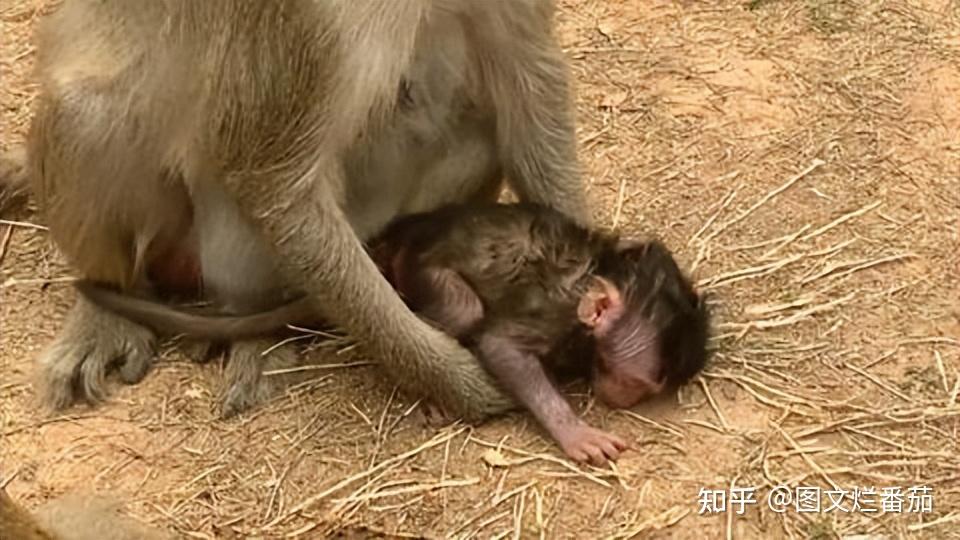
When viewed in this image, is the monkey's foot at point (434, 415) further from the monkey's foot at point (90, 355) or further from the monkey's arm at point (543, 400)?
the monkey's foot at point (90, 355)

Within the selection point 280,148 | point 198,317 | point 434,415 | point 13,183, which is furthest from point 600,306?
point 13,183

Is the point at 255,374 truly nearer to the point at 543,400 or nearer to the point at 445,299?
the point at 445,299

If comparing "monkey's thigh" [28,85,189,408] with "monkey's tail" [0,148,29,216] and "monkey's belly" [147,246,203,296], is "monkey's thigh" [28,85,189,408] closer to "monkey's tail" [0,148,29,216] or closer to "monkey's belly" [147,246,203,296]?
"monkey's belly" [147,246,203,296]

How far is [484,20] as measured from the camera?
14.6ft

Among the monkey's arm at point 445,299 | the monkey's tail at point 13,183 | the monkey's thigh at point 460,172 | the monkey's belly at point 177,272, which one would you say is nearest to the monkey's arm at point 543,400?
the monkey's arm at point 445,299

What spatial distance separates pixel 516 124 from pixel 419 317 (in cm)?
64

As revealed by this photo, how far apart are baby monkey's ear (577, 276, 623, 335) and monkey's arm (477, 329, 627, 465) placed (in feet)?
0.60

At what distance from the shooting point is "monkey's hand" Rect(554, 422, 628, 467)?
4285mm

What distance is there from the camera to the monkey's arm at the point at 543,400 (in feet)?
14.1

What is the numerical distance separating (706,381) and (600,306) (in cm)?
45

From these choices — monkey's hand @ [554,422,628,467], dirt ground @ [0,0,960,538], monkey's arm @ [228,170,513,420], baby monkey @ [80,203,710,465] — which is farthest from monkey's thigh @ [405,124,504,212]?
monkey's hand @ [554,422,628,467]

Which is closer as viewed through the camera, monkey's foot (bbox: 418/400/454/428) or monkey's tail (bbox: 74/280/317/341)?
monkey's foot (bbox: 418/400/454/428)

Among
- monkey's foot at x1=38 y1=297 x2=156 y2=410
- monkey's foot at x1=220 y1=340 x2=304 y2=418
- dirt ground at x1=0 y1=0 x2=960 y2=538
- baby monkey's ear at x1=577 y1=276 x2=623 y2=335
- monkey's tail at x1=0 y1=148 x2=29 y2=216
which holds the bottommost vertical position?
dirt ground at x1=0 y1=0 x2=960 y2=538

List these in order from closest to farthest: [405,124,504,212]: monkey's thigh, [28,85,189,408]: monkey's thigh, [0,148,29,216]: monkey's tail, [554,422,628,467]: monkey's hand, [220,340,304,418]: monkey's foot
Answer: [554,422,628,467]: monkey's hand < [28,85,189,408]: monkey's thigh < [220,340,304,418]: monkey's foot < [405,124,504,212]: monkey's thigh < [0,148,29,216]: monkey's tail
